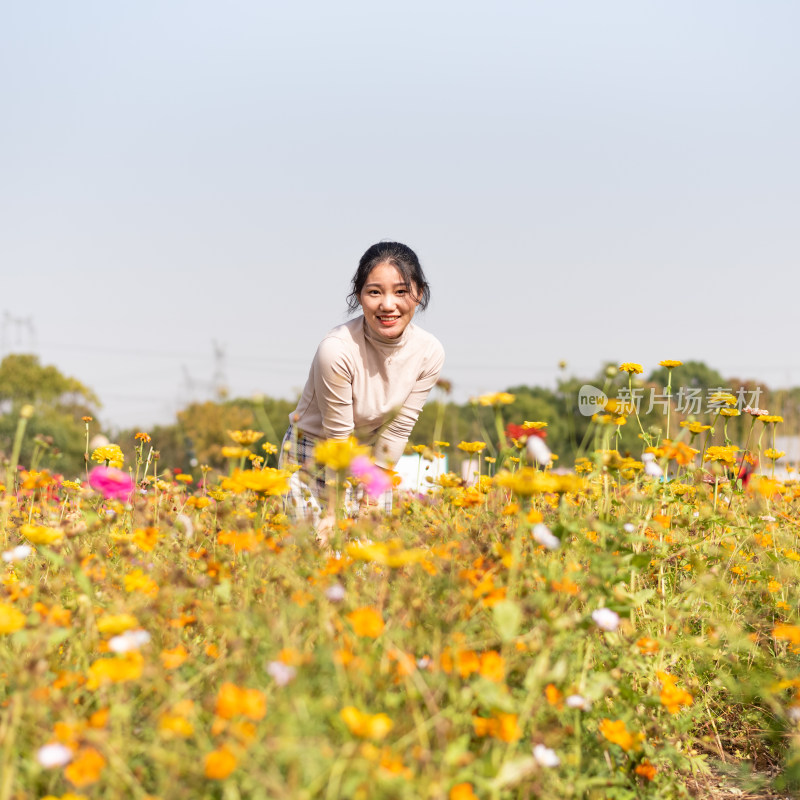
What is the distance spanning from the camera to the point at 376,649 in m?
1.66

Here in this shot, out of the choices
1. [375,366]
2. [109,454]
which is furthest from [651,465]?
[109,454]

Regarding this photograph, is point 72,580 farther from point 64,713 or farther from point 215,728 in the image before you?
point 215,728

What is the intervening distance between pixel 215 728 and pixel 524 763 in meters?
0.54

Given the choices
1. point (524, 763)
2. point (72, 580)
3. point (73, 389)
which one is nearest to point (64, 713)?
point (524, 763)

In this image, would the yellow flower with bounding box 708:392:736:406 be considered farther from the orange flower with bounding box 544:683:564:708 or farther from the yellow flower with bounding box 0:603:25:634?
the yellow flower with bounding box 0:603:25:634

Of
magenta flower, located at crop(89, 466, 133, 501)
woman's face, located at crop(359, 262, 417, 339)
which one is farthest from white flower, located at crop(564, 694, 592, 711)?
woman's face, located at crop(359, 262, 417, 339)

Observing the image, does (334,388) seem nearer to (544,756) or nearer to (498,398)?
(498,398)

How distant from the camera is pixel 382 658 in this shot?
1528 mm

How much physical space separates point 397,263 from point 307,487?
1.40m

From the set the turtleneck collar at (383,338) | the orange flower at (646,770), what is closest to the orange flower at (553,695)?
the orange flower at (646,770)

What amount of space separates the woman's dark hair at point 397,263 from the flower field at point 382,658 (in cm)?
122

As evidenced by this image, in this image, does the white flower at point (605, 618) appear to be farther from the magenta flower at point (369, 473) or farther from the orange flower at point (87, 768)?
the orange flower at point (87, 768)

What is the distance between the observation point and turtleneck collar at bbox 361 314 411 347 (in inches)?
150

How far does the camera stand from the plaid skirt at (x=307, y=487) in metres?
2.48
